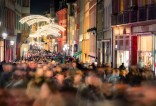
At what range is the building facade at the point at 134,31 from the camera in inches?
1135

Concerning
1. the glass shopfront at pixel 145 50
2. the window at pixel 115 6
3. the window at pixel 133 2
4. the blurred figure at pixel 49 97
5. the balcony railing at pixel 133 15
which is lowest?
the blurred figure at pixel 49 97

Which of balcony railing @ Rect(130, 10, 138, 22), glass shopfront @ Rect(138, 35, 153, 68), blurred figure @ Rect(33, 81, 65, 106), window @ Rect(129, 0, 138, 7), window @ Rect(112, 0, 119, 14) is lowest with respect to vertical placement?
blurred figure @ Rect(33, 81, 65, 106)

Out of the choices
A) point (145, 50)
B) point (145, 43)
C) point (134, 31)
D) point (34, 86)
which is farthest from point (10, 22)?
point (34, 86)

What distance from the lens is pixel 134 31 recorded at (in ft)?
108

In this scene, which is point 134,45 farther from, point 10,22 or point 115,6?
point 10,22

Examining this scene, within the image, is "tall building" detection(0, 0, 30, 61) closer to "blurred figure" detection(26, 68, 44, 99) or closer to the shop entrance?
the shop entrance

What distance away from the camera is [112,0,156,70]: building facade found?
28.8 metres

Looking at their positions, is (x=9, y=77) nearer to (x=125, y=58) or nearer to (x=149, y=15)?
(x=149, y=15)

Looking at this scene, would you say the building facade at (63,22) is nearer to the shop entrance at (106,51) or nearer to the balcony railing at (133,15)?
the shop entrance at (106,51)

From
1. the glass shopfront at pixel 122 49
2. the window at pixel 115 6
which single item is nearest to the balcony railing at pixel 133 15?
the glass shopfront at pixel 122 49

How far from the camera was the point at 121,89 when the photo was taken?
10.8m

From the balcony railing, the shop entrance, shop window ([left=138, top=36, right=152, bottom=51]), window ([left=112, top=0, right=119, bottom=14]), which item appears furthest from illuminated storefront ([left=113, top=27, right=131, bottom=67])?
the shop entrance

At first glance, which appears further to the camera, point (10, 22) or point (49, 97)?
point (10, 22)

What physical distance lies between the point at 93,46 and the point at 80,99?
44425mm
